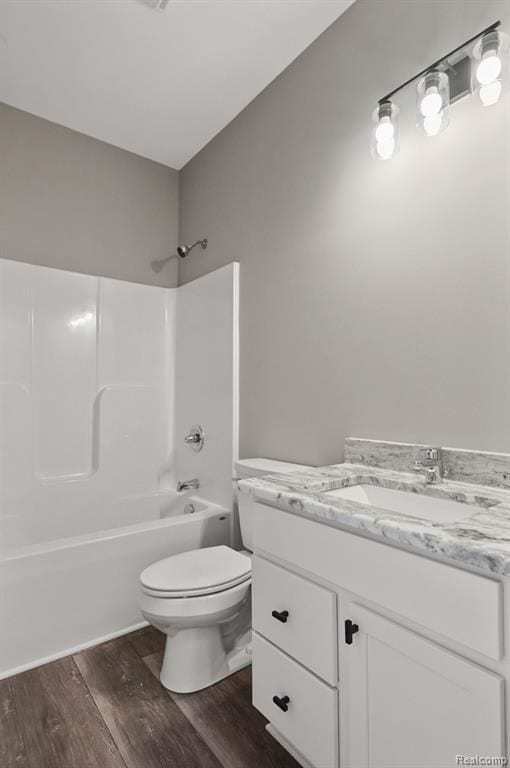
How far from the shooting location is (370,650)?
93cm

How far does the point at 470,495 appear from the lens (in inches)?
44.0

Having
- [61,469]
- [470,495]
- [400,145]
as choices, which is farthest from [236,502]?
[400,145]

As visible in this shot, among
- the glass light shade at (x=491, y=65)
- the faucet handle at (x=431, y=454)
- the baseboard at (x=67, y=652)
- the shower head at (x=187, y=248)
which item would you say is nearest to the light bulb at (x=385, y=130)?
the glass light shade at (x=491, y=65)

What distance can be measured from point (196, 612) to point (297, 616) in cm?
55

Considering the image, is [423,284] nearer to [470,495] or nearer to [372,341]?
[372,341]

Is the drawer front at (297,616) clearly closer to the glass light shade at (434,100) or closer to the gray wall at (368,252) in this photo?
the gray wall at (368,252)

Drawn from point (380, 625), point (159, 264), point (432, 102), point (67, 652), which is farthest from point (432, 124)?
point (67, 652)

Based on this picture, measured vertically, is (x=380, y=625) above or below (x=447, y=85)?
below

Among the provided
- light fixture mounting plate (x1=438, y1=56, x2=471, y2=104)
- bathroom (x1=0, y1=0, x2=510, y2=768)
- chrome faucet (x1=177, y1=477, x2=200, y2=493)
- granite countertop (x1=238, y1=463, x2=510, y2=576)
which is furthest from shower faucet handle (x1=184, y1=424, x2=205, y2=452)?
light fixture mounting plate (x1=438, y1=56, x2=471, y2=104)

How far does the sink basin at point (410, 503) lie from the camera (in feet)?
3.69

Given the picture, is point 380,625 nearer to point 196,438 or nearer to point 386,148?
point 386,148

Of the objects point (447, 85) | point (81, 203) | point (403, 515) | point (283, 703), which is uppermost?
point (81, 203)

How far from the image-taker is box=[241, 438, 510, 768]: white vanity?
0.74 meters

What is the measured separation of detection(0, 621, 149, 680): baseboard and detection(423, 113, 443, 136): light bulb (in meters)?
2.31
